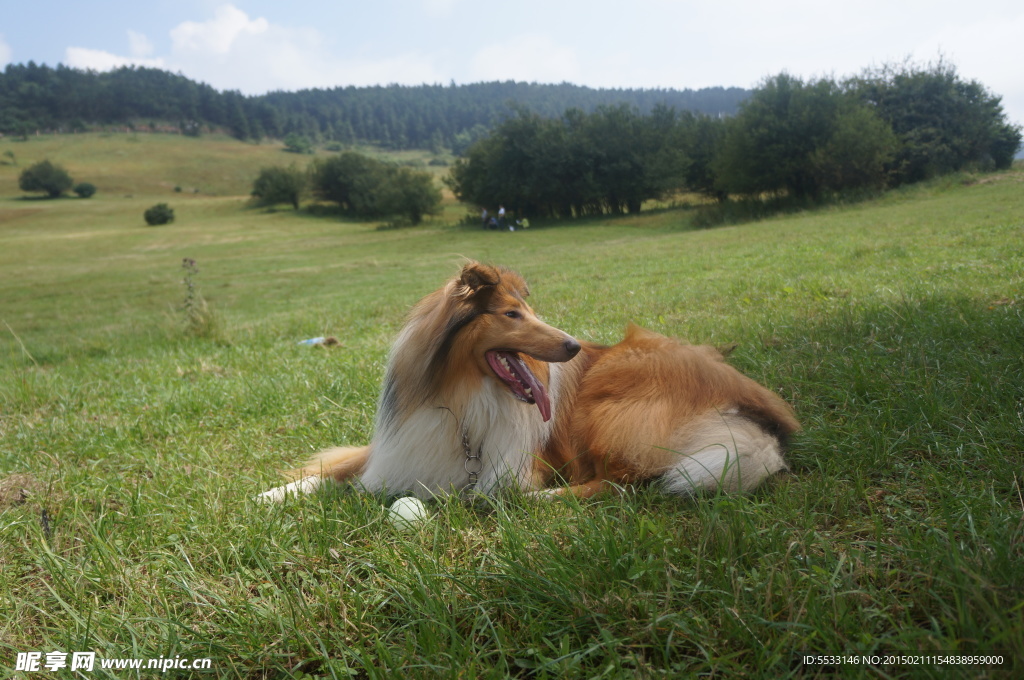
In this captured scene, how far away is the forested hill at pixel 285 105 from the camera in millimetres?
115625

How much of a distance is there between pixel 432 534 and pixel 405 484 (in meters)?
0.58

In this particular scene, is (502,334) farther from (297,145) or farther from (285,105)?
(285,105)

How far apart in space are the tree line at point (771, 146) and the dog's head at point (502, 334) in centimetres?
3441

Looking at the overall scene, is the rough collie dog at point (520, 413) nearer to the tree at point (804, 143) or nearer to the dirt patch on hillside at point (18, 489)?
the dirt patch on hillside at point (18, 489)

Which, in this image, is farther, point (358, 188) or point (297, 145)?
point (297, 145)

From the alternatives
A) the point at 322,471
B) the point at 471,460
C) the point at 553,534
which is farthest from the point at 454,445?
the point at 553,534

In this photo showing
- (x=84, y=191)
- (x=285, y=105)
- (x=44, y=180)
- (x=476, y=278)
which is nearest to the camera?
(x=476, y=278)

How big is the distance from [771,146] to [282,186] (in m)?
52.3

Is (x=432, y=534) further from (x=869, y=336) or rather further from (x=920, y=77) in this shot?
(x=920, y=77)

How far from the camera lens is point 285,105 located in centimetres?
16388

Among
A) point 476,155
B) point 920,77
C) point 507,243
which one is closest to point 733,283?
point 507,243

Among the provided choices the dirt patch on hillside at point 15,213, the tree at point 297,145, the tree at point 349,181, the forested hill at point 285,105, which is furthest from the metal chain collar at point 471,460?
the tree at point 297,145

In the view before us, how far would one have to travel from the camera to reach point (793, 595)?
5.91ft

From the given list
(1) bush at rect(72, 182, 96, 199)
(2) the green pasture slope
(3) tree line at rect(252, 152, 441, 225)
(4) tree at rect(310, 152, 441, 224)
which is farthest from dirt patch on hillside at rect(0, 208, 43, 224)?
(2) the green pasture slope
